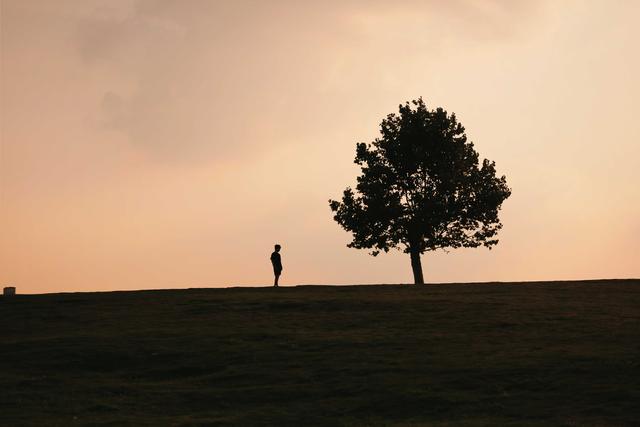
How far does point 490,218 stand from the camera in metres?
76.1

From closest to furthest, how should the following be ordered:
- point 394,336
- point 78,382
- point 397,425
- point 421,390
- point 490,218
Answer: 1. point 397,425
2. point 421,390
3. point 78,382
4. point 394,336
5. point 490,218

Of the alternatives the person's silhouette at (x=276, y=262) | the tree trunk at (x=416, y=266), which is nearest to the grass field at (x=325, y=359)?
the person's silhouette at (x=276, y=262)

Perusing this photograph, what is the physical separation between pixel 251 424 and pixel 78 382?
1011 centimetres

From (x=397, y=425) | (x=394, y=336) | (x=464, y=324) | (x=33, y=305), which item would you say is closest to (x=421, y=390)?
(x=397, y=425)

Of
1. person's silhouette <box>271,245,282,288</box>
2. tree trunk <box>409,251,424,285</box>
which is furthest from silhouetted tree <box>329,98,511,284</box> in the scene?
person's silhouette <box>271,245,282,288</box>

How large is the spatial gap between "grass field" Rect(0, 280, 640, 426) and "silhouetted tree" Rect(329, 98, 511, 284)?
773 inches

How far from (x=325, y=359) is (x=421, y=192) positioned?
40.2 meters

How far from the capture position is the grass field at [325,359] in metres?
30.4

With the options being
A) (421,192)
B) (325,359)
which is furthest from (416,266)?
(325,359)

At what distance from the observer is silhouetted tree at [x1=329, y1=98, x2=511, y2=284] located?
75062 millimetres

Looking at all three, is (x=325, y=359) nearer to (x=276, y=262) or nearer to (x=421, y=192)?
(x=276, y=262)

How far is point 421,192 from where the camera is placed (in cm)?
7606

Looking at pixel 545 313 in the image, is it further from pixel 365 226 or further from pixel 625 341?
pixel 365 226

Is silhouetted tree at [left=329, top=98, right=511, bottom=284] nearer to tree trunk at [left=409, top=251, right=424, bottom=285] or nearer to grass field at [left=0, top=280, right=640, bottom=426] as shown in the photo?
tree trunk at [left=409, top=251, right=424, bottom=285]
